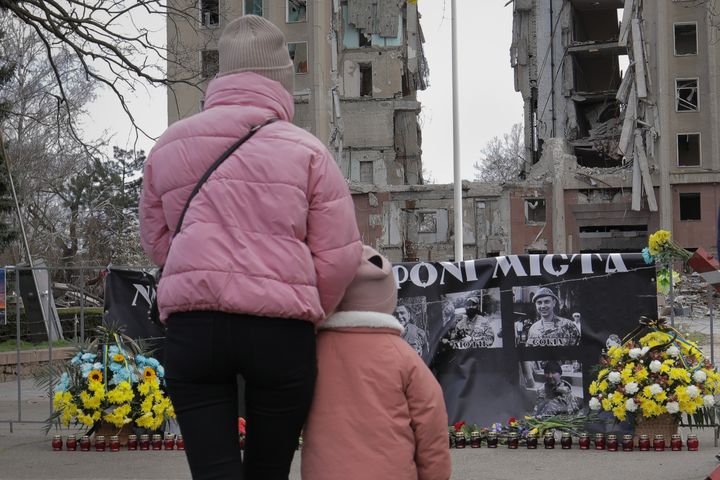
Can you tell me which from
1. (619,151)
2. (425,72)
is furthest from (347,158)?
(619,151)

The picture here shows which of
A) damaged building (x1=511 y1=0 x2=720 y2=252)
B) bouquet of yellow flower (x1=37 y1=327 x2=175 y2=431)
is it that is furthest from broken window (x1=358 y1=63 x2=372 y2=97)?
bouquet of yellow flower (x1=37 y1=327 x2=175 y2=431)

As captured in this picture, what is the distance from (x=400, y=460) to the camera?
12.3ft

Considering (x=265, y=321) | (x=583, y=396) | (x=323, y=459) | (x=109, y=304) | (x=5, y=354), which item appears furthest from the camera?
(x=5, y=354)

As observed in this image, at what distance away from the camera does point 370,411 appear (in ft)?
12.2

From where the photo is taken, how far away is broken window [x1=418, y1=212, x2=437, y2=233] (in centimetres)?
5547

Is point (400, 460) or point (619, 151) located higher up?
point (619, 151)

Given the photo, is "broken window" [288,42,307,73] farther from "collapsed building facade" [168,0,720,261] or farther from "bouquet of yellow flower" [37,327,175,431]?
"bouquet of yellow flower" [37,327,175,431]

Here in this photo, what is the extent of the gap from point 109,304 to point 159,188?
6586mm

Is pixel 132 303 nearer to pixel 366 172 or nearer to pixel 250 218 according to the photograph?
pixel 250 218

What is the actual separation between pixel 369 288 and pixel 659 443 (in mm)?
4917

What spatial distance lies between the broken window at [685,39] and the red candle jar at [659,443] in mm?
46876

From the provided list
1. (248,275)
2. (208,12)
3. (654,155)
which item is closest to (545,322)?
(248,275)

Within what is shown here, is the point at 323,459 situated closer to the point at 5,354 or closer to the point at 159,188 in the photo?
the point at 159,188

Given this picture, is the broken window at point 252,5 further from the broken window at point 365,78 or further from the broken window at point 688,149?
the broken window at point 688,149
